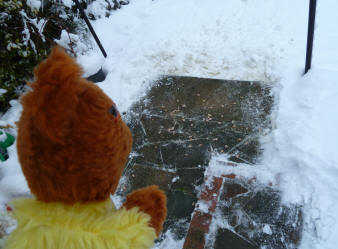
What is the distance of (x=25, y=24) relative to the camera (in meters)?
3.81

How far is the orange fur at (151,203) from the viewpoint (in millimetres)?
1466

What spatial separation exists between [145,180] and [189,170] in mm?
501

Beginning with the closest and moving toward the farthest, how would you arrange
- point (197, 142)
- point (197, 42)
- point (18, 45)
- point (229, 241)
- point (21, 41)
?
point (229, 241) < point (197, 142) < point (18, 45) < point (21, 41) < point (197, 42)

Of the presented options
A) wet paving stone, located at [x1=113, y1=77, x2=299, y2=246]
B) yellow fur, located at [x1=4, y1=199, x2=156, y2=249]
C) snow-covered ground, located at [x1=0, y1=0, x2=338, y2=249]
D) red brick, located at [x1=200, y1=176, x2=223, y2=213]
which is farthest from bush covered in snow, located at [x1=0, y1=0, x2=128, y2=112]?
yellow fur, located at [x1=4, y1=199, x2=156, y2=249]

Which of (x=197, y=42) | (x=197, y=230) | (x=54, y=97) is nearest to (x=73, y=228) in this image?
(x=54, y=97)

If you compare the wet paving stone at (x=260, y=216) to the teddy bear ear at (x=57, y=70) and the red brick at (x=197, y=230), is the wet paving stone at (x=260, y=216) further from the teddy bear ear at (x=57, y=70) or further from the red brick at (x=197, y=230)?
the teddy bear ear at (x=57, y=70)


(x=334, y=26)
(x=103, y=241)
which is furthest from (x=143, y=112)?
(x=334, y=26)

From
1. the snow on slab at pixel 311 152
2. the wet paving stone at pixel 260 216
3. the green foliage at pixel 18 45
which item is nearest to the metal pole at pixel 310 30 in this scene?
the snow on slab at pixel 311 152

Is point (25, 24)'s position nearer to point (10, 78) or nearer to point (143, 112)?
point (10, 78)

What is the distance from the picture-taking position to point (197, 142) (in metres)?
3.02

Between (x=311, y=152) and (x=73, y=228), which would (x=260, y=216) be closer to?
(x=311, y=152)

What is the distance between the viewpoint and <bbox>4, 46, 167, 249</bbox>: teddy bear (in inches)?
38.8

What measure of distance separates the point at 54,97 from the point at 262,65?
3.31 metres

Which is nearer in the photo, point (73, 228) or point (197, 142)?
point (73, 228)
